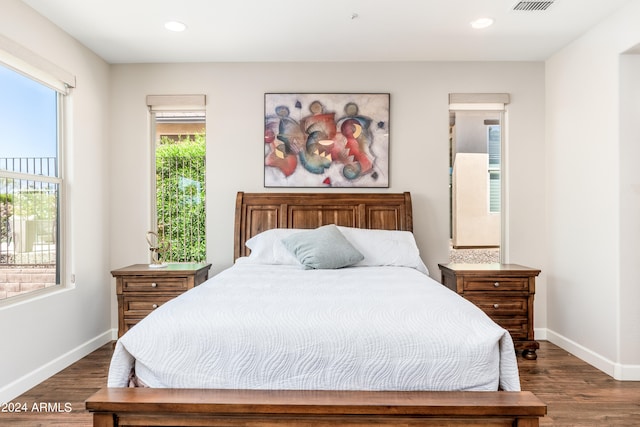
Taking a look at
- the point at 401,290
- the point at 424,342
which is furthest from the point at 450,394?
the point at 401,290

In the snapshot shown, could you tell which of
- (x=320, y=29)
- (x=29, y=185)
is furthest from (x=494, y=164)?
(x=29, y=185)

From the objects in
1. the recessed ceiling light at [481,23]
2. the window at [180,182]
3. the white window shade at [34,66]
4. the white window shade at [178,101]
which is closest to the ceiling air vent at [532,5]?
the recessed ceiling light at [481,23]

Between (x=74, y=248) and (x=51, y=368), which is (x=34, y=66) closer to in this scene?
(x=74, y=248)

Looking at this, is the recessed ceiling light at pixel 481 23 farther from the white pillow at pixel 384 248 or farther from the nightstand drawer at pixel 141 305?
the nightstand drawer at pixel 141 305

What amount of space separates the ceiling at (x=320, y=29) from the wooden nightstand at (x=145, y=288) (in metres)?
1.92

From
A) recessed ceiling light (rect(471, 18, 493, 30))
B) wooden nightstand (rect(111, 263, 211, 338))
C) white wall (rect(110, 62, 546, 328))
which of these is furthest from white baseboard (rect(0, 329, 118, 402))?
recessed ceiling light (rect(471, 18, 493, 30))

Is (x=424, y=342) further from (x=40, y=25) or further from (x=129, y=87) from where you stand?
(x=129, y=87)

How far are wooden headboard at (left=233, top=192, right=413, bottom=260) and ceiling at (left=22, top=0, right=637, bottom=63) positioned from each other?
1.29 m

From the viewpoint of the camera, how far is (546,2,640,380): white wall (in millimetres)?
2994

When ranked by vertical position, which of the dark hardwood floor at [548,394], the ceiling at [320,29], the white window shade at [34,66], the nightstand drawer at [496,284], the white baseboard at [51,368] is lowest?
the dark hardwood floor at [548,394]

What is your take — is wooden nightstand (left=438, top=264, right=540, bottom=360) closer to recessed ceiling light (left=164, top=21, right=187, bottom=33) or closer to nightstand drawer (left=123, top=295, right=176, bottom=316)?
nightstand drawer (left=123, top=295, right=176, bottom=316)

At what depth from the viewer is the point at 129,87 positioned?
4.06 meters

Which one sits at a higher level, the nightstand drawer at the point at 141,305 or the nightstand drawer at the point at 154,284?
the nightstand drawer at the point at 154,284

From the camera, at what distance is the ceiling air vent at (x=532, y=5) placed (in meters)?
2.82
